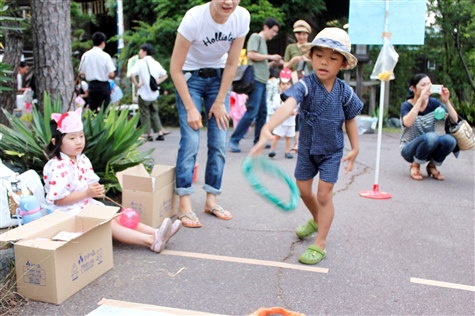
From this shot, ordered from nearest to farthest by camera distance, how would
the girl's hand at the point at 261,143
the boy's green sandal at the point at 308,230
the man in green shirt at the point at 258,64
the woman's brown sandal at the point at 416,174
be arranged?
1. the girl's hand at the point at 261,143
2. the boy's green sandal at the point at 308,230
3. the woman's brown sandal at the point at 416,174
4. the man in green shirt at the point at 258,64

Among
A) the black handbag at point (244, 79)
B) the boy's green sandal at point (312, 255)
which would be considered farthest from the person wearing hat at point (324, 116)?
the black handbag at point (244, 79)

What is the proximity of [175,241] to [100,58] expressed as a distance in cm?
524

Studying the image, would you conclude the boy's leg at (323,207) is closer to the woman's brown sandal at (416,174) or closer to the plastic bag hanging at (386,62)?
the plastic bag hanging at (386,62)

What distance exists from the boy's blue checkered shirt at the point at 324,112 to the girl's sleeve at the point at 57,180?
1.77 m

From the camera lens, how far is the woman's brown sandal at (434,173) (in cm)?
636

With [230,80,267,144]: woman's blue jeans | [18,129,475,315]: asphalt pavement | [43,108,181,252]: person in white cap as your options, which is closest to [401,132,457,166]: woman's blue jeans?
[18,129,475,315]: asphalt pavement

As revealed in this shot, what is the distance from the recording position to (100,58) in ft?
26.9

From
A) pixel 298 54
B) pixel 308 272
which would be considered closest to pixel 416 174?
pixel 298 54

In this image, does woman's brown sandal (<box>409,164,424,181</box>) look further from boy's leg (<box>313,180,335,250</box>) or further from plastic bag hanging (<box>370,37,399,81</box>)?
boy's leg (<box>313,180,335,250</box>)

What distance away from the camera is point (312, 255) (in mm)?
3502

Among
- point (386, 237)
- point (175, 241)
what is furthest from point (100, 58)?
point (386, 237)

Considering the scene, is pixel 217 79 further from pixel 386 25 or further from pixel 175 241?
pixel 386 25

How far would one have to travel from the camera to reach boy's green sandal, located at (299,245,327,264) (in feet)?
11.4

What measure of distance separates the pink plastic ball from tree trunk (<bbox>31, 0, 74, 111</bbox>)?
6.75 feet
